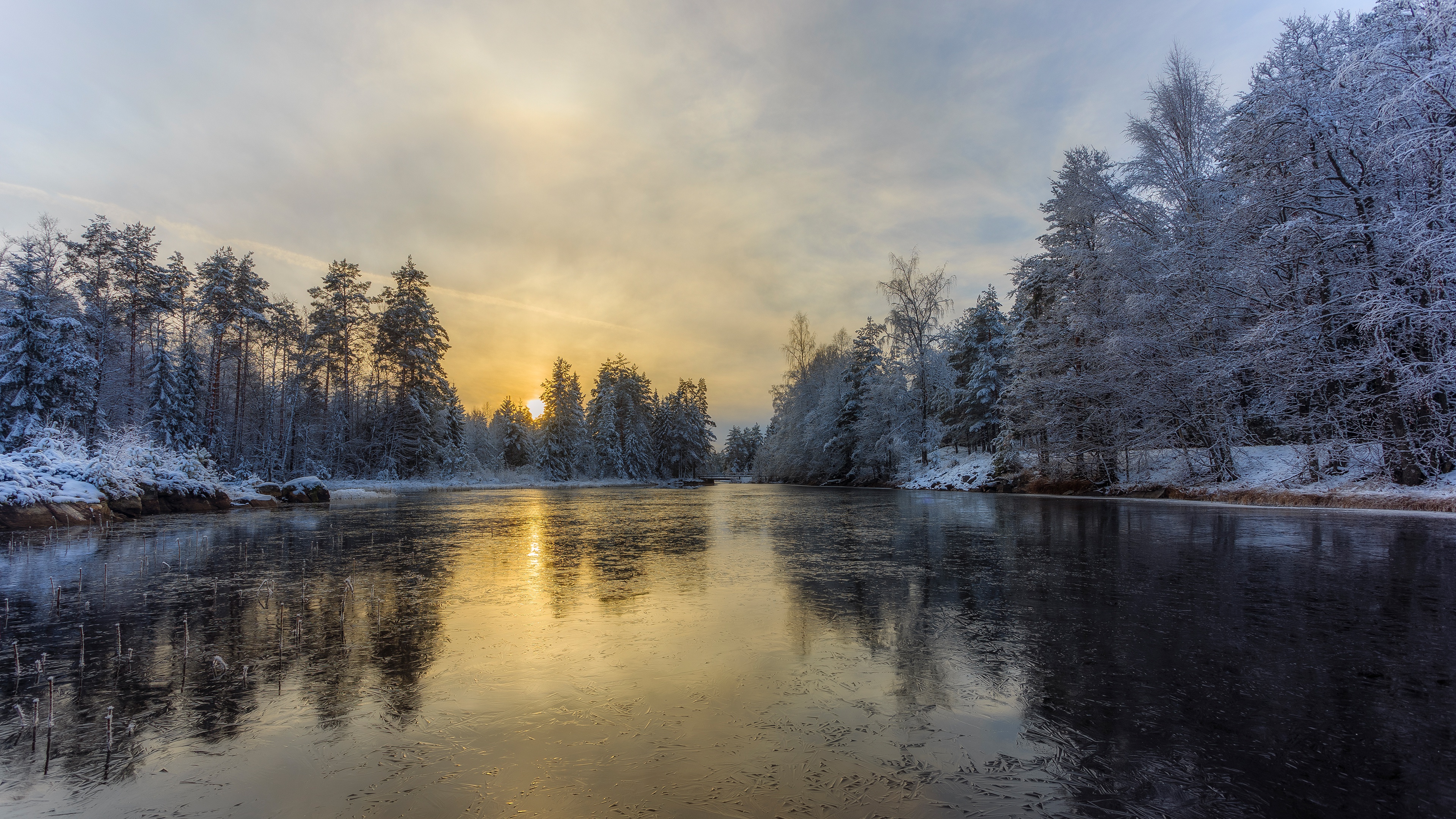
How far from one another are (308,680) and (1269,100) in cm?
2591

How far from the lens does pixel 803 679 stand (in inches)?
168

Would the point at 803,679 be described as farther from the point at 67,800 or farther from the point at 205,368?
the point at 205,368

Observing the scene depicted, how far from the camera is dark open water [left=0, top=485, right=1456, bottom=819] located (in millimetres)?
2789

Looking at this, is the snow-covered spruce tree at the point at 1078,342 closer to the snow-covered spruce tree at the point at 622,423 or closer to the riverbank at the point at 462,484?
the riverbank at the point at 462,484

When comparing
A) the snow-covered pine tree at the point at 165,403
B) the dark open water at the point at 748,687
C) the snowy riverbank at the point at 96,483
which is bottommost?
the dark open water at the point at 748,687

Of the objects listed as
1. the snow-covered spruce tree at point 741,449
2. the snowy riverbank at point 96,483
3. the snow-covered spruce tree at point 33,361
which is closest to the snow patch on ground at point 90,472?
the snowy riverbank at point 96,483

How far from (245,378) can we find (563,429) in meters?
27.0

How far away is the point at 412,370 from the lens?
48.4m

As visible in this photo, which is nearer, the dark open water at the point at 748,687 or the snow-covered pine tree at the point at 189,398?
the dark open water at the point at 748,687

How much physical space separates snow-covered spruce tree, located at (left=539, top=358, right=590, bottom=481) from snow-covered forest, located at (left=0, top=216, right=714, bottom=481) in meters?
0.18

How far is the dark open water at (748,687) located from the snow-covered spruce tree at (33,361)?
82.3 ft

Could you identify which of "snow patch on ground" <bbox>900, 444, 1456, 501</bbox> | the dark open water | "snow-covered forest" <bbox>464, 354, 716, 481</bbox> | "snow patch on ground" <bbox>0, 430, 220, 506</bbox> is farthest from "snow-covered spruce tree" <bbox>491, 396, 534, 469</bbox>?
the dark open water

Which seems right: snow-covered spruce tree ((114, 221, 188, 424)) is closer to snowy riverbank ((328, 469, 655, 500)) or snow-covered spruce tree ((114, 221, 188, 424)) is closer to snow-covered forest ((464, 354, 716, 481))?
snowy riverbank ((328, 469, 655, 500))

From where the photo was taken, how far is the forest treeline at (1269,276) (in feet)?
49.6
